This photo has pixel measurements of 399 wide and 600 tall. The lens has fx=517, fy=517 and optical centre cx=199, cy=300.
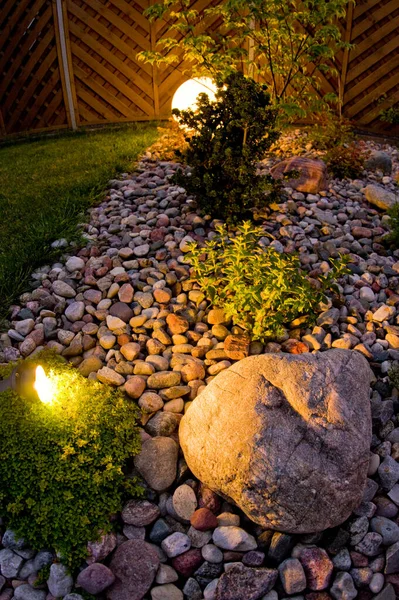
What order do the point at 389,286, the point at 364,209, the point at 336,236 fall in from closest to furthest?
the point at 389,286 < the point at 336,236 < the point at 364,209

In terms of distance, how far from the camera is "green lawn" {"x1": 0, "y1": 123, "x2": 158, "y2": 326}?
160 inches

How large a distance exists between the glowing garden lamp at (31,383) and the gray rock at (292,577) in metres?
1.39

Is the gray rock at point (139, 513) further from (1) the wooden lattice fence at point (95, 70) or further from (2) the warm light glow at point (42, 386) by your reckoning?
(1) the wooden lattice fence at point (95, 70)

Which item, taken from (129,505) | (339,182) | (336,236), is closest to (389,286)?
(336,236)

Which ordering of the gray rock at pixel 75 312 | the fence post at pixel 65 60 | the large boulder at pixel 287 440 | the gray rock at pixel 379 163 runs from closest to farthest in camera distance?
the large boulder at pixel 287 440
the gray rock at pixel 75 312
the gray rock at pixel 379 163
the fence post at pixel 65 60

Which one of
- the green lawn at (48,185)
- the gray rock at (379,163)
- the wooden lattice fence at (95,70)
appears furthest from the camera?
the wooden lattice fence at (95,70)

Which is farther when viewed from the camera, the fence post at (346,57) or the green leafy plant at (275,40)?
the fence post at (346,57)

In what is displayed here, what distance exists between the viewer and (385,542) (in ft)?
7.76

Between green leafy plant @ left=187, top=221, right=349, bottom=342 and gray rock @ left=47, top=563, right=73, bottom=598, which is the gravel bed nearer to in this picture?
gray rock @ left=47, top=563, right=73, bottom=598

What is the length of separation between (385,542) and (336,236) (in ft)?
8.48

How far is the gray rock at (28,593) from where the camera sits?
7.26 feet

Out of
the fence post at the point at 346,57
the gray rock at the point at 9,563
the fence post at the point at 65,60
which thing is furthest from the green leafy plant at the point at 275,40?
the gray rock at the point at 9,563

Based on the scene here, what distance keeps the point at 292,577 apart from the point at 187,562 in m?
0.47

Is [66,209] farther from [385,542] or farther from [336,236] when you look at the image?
[385,542]
